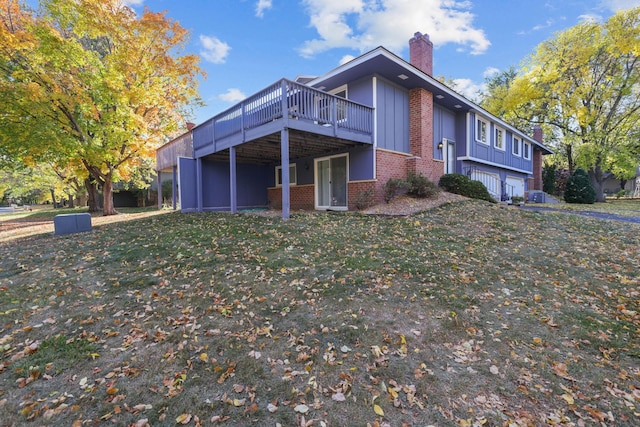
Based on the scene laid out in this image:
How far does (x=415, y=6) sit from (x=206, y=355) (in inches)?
602

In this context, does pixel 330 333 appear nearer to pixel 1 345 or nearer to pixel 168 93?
pixel 1 345

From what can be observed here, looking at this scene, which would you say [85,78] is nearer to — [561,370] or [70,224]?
[70,224]

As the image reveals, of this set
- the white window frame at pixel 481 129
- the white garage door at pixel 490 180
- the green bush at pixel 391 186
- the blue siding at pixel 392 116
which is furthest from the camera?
the white garage door at pixel 490 180

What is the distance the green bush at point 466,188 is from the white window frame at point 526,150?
12152 millimetres

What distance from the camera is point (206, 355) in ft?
9.57

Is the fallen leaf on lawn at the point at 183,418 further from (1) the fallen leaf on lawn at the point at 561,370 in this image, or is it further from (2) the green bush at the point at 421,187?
(2) the green bush at the point at 421,187

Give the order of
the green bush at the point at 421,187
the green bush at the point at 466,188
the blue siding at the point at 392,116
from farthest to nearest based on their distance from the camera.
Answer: the green bush at the point at 466,188, the blue siding at the point at 392,116, the green bush at the point at 421,187

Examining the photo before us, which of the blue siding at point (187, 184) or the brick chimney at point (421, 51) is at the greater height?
the brick chimney at point (421, 51)

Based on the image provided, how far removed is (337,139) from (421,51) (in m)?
6.71

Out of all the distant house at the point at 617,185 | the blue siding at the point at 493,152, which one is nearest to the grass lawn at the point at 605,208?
the blue siding at the point at 493,152

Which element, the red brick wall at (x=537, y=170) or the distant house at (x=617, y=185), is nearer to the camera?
the red brick wall at (x=537, y=170)

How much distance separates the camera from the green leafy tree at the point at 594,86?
18.5 m

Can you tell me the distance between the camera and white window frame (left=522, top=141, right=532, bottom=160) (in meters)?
20.8

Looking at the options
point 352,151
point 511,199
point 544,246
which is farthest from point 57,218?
point 511,199
